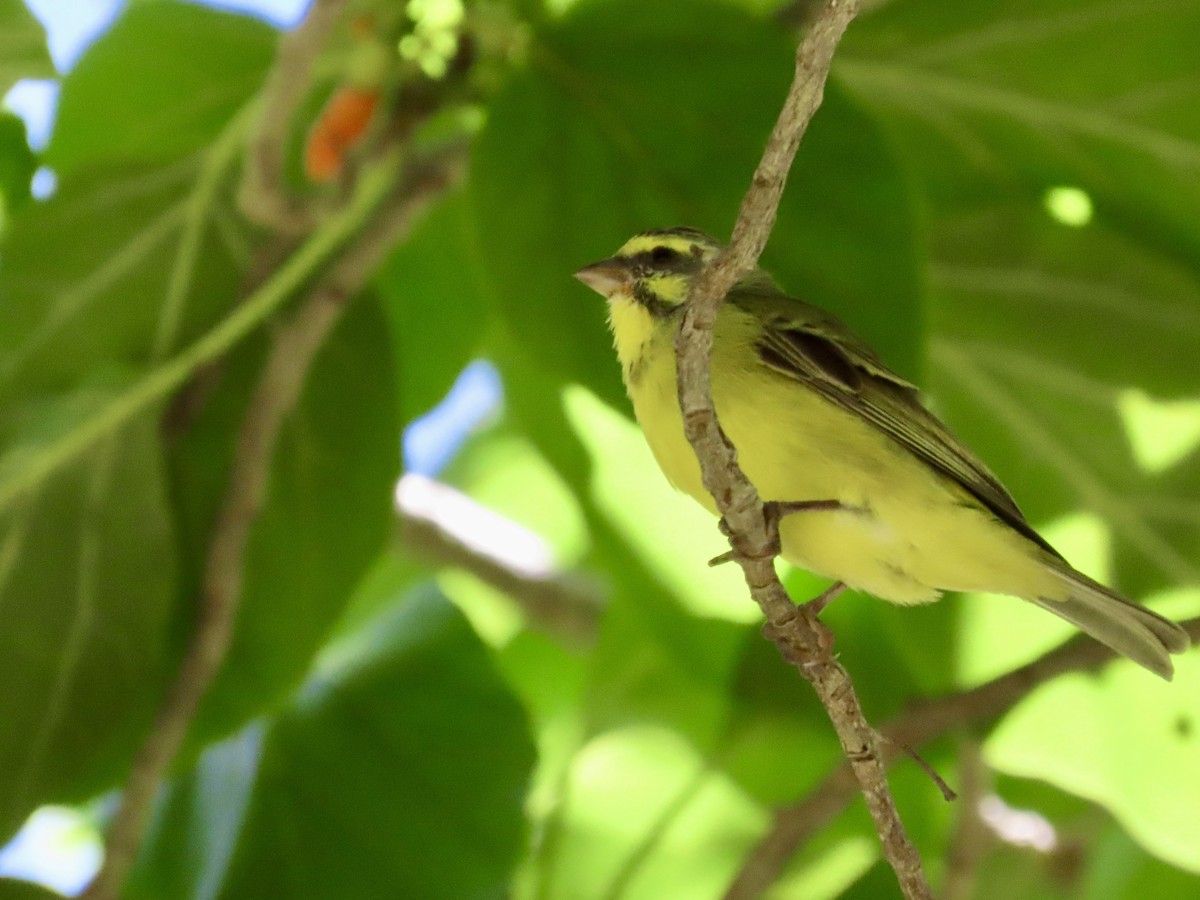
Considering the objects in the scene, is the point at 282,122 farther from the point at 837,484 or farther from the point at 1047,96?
the point at 1047,96

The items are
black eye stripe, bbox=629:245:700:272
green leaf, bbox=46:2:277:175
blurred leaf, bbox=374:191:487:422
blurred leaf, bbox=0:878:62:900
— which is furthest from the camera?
blurred leaf, bbox=374:191:487:422

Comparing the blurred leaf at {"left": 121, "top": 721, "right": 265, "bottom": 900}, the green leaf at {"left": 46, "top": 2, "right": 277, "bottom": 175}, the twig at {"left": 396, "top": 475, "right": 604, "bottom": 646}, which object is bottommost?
the blurred leaf at {"left": 121, "top": 721, "right": 265, "bottom": 900}

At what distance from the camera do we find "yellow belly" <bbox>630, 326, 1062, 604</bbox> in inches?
82.5

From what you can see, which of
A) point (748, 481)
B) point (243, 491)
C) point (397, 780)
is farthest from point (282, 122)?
point (397, 780)

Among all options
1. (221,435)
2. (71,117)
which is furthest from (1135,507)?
(71,117)

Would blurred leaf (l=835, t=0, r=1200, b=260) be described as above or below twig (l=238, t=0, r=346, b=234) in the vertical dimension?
above

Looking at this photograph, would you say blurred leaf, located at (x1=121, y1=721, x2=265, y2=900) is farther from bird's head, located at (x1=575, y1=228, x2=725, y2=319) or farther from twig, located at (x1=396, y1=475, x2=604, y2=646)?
bird's head, located at (x1=575, y1=228, x2=725, y2=319)

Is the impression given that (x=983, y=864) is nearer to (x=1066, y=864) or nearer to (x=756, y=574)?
(x=1066, y=864)

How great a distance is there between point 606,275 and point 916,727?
2.73 ft

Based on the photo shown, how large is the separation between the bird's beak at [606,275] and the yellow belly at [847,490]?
152 mm

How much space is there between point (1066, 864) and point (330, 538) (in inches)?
66.3

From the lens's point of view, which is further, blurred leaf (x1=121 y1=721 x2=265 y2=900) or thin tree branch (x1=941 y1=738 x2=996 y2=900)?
blurred leaf (x1=121 y1=721 x2=265 y2=900)

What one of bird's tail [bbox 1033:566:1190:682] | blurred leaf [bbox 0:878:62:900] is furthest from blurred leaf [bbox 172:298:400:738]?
bird's tail [bbox 1033:566:1190:682]

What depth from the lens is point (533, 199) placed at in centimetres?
229
